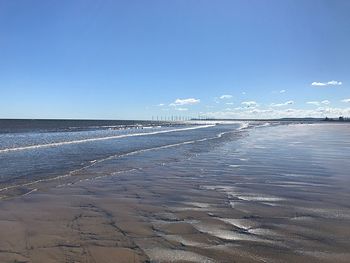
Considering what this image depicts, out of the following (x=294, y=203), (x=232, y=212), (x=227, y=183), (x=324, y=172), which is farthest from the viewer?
(x=324, y=172)

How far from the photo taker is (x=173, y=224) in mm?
6867

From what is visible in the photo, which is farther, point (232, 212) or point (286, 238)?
point (232, 212)

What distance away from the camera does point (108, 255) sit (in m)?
5.38

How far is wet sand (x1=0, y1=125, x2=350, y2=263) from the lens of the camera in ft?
17.8

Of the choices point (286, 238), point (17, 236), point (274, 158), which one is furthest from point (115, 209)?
point (274, 158)

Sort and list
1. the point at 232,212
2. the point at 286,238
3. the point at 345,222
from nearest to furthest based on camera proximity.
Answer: the point at 286,238 < the point at 345,222 < the point at 232,212

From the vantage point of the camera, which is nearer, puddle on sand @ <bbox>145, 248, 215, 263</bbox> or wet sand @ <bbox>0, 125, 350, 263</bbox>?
puddle on sand @ <bbox>145, 248, 215, 263</bbox>

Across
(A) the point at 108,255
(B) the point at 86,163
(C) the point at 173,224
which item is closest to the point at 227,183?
(C) the point at 173,224

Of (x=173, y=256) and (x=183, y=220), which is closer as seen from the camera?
(x=173, y=256)

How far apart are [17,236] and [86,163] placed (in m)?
11.0

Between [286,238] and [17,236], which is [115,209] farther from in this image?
[286,238]

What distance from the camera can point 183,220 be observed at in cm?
713

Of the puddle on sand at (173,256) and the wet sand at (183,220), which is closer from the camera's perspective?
the puddle on sand at (173,256)

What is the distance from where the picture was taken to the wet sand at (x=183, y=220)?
5.42 metres
